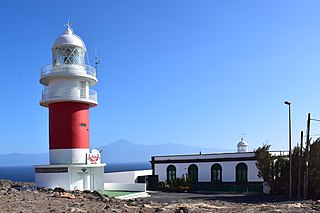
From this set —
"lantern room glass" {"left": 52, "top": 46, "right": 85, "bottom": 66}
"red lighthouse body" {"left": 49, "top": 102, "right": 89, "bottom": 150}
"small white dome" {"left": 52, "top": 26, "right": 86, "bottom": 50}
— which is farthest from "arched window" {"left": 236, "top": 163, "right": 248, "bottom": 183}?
"small white dome" {"left": 52, "top": 26, "right": 86, "bottom": 50}

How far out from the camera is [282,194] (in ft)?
93.0

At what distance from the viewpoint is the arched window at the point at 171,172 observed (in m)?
34.4

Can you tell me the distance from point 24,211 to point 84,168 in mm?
12599

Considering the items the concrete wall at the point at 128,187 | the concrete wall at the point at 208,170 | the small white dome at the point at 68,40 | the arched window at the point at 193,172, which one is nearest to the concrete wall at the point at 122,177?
the concrete wall at the point at 208,170

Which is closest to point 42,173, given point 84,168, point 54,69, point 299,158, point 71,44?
point 84,168

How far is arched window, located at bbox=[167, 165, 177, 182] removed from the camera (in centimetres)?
3438

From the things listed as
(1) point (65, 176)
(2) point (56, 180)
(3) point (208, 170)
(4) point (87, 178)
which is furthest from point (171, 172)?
(2) point (56, 180)

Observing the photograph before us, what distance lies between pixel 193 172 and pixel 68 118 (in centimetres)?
1344

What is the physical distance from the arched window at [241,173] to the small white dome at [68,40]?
1505 centimetres

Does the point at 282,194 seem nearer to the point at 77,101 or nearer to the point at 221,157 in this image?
the point at 221,157

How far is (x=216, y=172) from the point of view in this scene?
1286 inches

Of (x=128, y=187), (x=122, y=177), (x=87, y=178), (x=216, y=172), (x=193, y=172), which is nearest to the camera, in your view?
(x=87, y=178)

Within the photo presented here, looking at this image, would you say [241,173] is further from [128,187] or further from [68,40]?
[68,40]

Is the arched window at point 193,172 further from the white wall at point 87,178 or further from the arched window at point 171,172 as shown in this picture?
the white wall at point 87,178
